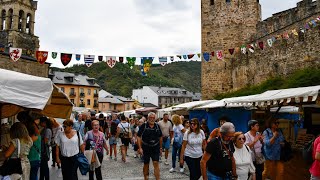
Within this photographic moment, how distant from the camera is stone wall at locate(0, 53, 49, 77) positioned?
19.7m

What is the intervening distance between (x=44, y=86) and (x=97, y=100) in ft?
194

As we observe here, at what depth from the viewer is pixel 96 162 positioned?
6582mm

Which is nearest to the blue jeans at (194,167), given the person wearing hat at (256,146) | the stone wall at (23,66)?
the person wearing hat at (256,146)

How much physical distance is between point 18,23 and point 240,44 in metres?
34.9

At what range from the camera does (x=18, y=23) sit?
47.9m

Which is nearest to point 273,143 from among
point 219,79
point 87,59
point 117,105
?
point 87,59

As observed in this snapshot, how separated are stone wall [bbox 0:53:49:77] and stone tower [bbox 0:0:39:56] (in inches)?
955

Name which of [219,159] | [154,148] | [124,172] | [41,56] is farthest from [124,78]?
[219,159]

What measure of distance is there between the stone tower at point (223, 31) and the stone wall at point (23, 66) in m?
13.6

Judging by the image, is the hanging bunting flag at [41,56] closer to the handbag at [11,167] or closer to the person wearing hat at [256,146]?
the handbag at [11,167]

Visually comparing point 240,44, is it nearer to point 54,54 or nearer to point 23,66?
point 54,54

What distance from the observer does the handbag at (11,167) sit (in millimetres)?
4365

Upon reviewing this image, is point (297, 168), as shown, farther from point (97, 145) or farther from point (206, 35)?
point (206, 35)

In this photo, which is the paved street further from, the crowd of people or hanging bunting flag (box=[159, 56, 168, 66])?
hanging bunting flag (box=[159, 56, 168, 66])
